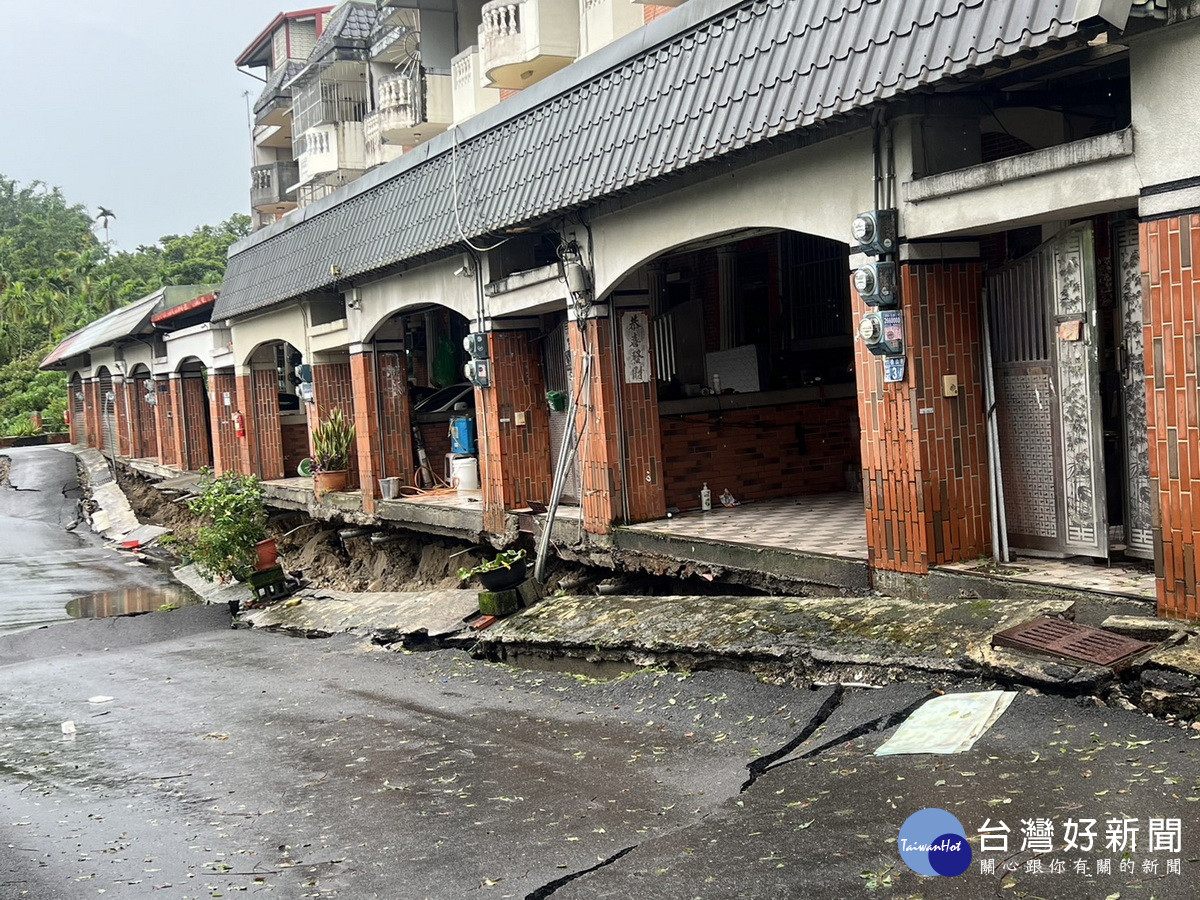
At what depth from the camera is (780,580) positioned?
959 cm

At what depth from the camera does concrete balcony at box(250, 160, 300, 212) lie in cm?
3769

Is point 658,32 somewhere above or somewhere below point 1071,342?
above

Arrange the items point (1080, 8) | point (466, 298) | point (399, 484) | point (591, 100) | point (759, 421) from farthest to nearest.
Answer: point (399, 484), point (466, 298), point (759, 421), point (591, 100), point (1080, 8)

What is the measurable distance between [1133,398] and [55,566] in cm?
1973

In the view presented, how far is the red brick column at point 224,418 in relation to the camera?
24.2 m

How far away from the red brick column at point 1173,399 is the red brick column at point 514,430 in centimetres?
858

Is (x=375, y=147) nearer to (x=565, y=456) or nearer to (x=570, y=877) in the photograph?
(x=565, y=456)

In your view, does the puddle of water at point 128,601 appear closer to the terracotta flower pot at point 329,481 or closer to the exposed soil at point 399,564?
the exposed soil at point 399,564

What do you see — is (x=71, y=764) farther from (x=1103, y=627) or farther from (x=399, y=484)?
(x=399, y=484)

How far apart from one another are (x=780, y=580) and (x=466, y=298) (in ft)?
21.8

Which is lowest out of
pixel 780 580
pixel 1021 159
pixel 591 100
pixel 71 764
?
pixel 71 764

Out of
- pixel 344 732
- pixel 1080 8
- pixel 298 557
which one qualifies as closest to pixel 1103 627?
pixel 1080 8

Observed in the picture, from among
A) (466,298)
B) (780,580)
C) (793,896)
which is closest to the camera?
(793,896)

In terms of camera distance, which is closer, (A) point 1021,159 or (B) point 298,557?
(A) point 1021,159
